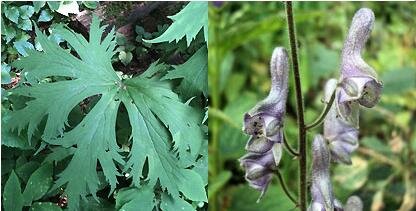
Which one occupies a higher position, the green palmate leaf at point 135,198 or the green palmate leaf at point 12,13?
the green palmate leaf at point 12,13

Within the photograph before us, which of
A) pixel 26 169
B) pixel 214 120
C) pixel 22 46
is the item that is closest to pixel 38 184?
pixel 26 169

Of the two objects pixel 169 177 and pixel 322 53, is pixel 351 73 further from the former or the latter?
pixel 322 53

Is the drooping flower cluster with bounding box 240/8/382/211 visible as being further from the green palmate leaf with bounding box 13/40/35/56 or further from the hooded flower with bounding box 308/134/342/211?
the green palmate leaf with bounding box 13/40/35/56

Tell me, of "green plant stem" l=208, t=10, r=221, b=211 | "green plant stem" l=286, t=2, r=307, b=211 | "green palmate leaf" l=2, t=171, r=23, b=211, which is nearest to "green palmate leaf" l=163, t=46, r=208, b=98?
"green plant stem" l=286, t=2, r=307, b=211

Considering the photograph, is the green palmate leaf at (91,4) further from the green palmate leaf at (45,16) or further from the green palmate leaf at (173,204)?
the green palmate leaf at (173,204)

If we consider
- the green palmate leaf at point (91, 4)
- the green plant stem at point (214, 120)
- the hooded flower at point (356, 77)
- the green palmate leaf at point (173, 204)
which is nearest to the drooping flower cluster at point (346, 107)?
the hooded flower at point (356, 77)
